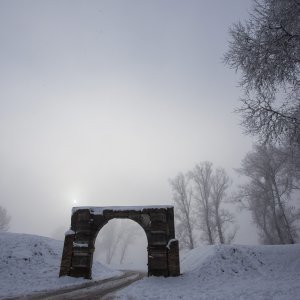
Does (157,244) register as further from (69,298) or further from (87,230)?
(69,298)

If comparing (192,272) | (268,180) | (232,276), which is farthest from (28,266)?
(268,180)

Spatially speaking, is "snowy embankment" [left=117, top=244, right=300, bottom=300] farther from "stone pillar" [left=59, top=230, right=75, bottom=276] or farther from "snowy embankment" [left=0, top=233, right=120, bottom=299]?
"stone pillar" [left=59, top=230, right=75, bottom=276]

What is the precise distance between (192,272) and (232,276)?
7.02ft

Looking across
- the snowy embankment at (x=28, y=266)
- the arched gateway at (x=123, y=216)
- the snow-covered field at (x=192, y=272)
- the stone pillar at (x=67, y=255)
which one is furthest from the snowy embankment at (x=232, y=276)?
the stone pillar at (x=67, y=255)

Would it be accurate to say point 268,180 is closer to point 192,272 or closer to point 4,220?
point 192,272

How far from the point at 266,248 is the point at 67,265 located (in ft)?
42.2

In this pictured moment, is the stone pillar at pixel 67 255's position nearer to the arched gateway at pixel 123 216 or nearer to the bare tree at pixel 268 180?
the arched gateway at pixel 123 216

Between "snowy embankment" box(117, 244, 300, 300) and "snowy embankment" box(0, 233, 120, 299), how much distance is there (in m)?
4.42

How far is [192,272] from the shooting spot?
1346cm

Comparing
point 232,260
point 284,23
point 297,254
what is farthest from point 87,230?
point 284,23

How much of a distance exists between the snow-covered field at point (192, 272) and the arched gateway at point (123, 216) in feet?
2.27

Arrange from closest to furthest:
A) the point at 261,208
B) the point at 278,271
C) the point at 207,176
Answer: the point at 278,271
the point at 261,208
the point at 207,176

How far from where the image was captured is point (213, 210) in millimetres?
28172

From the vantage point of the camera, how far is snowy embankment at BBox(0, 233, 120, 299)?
1133cm
